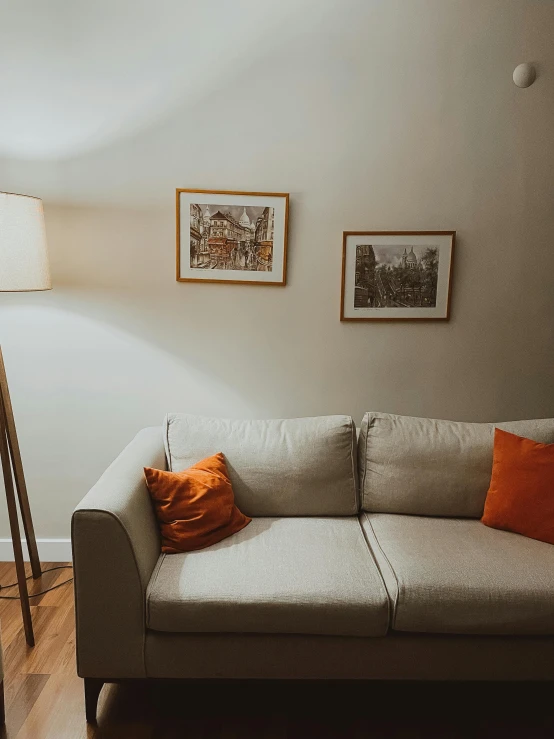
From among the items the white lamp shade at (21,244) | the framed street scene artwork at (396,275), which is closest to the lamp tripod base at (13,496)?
the white lamp shade at (21,244)

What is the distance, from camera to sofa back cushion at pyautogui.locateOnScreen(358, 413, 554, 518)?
241 centimetres

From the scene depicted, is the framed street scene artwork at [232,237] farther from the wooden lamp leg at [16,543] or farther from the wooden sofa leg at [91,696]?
the wooden sofa leg at [91,696]

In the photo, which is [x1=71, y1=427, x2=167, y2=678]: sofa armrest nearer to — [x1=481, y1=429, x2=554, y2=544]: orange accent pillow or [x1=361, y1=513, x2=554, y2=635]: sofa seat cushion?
[x1=361, y1=513, x2=554, y2=635]: sofa seat cushion

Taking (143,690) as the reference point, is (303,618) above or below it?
above

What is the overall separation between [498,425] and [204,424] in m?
1.26

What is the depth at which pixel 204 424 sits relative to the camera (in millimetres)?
2514

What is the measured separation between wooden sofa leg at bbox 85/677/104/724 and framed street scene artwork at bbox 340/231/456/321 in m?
1.76

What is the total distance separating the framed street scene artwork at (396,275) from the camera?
2.75m

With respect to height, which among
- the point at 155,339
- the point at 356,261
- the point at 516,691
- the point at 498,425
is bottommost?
the point at 516,691

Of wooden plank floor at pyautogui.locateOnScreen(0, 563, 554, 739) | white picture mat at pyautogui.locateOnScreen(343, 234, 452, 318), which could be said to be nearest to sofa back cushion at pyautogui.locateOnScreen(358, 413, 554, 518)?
white picture mat at pyautogui.locateOnScreen(343, 234, 452, 318)

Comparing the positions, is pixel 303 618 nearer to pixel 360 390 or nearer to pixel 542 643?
pixel 542 643

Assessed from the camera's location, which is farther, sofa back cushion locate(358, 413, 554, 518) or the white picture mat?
the white picture mat

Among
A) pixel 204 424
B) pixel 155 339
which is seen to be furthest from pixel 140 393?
pixel 204 424

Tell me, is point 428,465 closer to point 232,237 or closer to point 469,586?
point 469,586
